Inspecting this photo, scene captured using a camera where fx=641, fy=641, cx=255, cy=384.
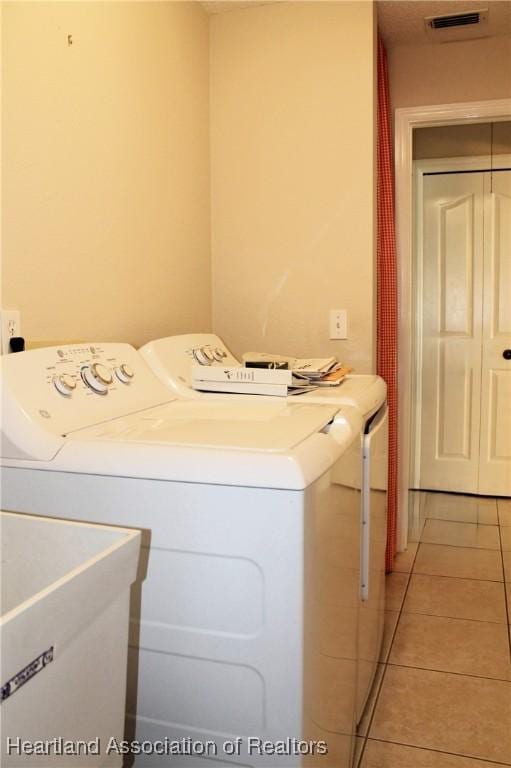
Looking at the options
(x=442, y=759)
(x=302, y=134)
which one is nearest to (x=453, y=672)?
(x=442, y=759)

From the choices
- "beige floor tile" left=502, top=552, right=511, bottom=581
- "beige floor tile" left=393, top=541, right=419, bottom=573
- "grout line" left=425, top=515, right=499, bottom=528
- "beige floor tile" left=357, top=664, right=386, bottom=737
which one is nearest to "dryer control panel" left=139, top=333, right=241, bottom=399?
"beige floor tile" left=357, top=664, right=386, bottom=737

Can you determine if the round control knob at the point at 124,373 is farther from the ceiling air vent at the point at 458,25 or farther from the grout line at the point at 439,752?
the ceiling air vent at the point at 458,25

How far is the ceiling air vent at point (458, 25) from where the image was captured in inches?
100

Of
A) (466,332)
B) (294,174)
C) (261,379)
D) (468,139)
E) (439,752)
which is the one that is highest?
(468,139)

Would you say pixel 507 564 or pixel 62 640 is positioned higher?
pixel 62 640

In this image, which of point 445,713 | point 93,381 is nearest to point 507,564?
point 445,713

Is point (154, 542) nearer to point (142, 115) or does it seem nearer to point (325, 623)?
point (325, 623)

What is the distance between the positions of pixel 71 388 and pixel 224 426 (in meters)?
0.32

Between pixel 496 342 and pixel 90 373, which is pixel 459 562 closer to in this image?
pixel 496 342

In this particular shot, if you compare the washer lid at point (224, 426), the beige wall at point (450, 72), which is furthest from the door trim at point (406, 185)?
the washer lid at point (224, 426)

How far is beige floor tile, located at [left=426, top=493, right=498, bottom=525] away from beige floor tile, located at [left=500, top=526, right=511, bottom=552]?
0.11 metres

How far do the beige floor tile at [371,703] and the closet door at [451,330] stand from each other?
2.24 metres

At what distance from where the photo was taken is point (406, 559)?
3016mm

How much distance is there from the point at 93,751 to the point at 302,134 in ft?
6.99
